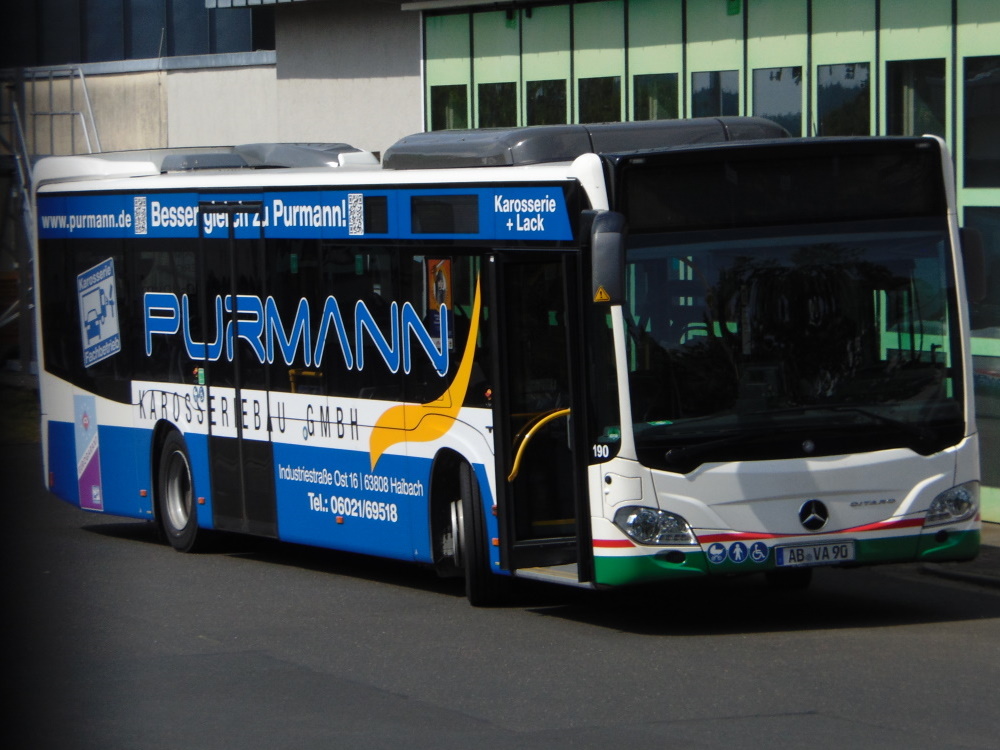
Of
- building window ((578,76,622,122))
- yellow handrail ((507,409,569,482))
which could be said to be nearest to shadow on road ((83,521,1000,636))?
yellow handrail ((507,409,569,482))

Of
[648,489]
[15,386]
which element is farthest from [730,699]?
[15,386]

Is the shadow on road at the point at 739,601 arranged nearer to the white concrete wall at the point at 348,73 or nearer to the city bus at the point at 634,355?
the city bus at the point at 634,355

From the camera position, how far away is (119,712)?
802 cm

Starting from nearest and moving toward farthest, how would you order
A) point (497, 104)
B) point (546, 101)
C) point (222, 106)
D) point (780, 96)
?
point (780, 96)
point (546, 101)
point (497, 104)
point (222, 106)

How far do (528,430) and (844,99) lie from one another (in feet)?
25.7

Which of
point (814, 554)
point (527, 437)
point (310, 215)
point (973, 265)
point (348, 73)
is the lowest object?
point (814, 554)

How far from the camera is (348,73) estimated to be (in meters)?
24.3

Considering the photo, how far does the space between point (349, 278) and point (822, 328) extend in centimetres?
357

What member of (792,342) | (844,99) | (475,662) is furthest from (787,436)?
(844,99)

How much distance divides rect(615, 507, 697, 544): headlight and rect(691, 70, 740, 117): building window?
940 centimetres

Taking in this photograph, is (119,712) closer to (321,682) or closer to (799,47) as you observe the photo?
(321,682)

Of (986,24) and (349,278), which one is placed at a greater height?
(986,24)

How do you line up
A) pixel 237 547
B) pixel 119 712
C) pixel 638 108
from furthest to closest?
pixel 638 108
pixel 237 547
pixel 119 712

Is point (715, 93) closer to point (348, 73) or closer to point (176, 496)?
point (348, 73)
